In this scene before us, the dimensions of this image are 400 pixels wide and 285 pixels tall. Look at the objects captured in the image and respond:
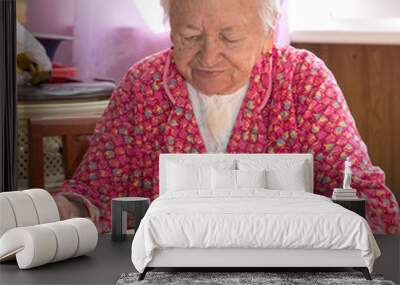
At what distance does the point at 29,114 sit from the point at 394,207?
3.20 meters

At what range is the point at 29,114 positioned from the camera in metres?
6.49

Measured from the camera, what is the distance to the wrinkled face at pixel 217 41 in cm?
627

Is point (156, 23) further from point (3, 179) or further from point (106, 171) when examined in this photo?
point (3, 179)

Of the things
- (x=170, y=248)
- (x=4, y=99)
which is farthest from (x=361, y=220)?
(x=4, y=99)

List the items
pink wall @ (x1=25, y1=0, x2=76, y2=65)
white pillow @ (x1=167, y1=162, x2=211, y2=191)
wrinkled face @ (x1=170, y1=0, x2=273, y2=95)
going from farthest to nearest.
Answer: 1. pink wall @ (x1=25, y1=0, x2=76, y2=65)
2. wrinkled face @ (x1=170, y1=0, x2=273, y2=95)
3. white pillow @ (x1=167, y1=162, x2=211, y2=191)

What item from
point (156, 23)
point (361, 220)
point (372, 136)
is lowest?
point (361, 220)

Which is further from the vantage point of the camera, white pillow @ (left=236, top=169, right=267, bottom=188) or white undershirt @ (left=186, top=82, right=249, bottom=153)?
white undershirt @ (left=186, top=82, right=249, bottom=153)

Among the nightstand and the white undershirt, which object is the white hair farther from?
the nightstand

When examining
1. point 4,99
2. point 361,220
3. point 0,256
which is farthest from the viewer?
point 4,99

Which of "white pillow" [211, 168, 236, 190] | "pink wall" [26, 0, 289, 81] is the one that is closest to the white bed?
"white pillow" [211, 168, 236, 190]

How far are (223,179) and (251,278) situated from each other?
1418 mm

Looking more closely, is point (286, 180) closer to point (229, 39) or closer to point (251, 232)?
point (229, 39)

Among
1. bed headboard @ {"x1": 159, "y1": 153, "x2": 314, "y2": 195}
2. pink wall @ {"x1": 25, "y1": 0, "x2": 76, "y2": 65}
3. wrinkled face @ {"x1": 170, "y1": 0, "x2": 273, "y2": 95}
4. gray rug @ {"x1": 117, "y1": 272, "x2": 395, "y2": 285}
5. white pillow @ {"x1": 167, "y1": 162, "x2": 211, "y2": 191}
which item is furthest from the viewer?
pink wall @ {"x1": 25, "y1": 0, "x2": 76, "y2": 65}

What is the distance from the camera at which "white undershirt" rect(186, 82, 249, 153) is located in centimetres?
635
